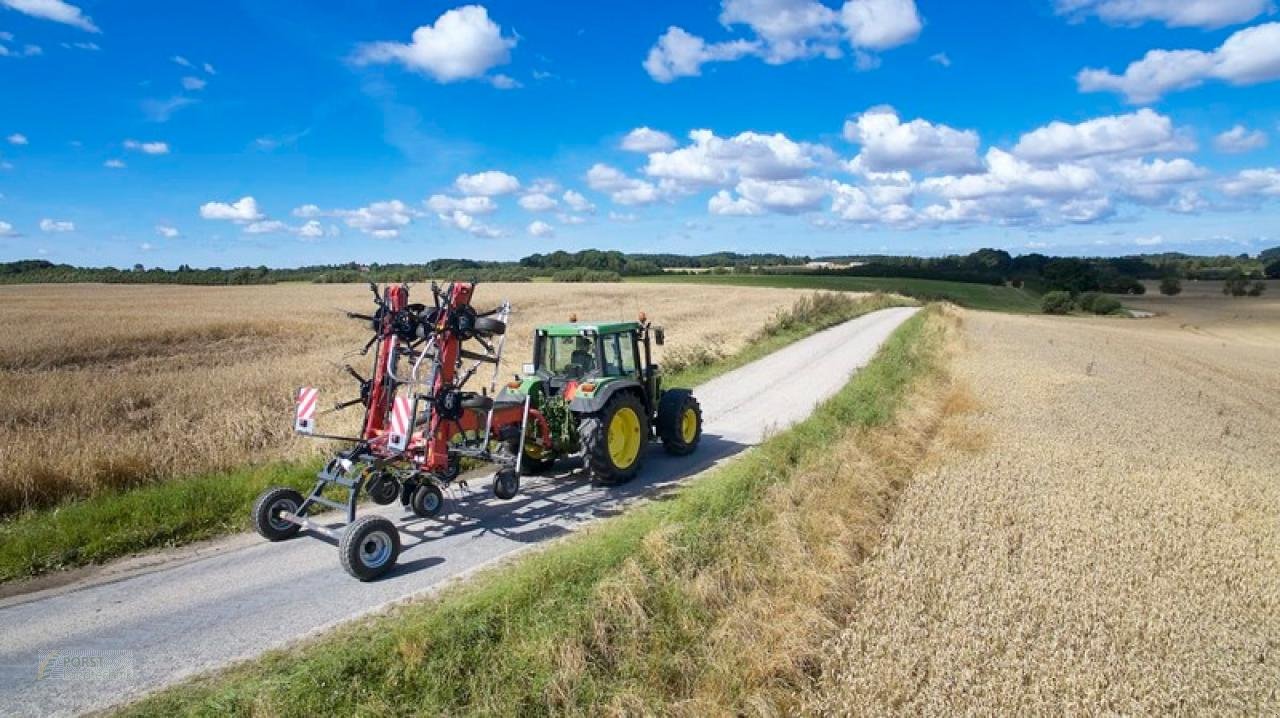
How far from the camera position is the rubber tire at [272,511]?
7.44 m

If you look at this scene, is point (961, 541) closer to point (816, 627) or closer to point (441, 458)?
point (816, 627)

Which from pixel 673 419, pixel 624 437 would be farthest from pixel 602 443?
pixel 673 419

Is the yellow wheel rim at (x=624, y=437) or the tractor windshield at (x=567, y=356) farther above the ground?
the tractor windshield at (x=567, y=356)

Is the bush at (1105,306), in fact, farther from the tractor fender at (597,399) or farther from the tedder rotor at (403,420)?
the tedder rotor at (403,420)

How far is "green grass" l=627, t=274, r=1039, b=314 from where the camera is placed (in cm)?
6744

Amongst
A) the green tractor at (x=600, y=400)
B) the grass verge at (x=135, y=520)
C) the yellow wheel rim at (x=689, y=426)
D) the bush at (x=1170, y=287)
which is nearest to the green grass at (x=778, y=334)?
the yellow wheel rim at (x=689, y=426)

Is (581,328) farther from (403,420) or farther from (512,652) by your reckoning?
(512,652)

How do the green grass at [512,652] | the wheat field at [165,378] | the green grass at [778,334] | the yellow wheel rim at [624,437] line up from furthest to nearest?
the green grass at [778,334]
the yellow wheel rim at [624,437]
the wheat field at [165,378]
the green grass at [512,652]

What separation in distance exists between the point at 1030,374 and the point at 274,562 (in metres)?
17.8

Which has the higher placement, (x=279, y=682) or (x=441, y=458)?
(x=441, y=458)

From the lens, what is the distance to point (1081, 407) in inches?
544

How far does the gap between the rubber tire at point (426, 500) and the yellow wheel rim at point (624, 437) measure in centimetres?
237

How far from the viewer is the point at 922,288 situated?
7431cm

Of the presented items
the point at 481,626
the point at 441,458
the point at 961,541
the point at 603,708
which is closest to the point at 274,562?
the point at 441,458
